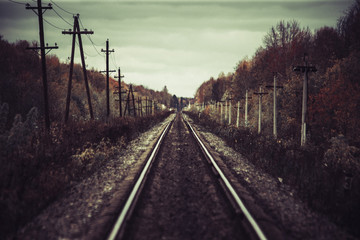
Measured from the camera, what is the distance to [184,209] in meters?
4.10

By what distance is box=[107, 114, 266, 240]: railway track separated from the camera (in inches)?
129

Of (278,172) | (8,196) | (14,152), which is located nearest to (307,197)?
(278,172)

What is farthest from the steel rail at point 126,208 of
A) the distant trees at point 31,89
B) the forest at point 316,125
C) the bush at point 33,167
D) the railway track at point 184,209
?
the distant trees at point 31,89

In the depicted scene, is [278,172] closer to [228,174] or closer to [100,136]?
[228,174]

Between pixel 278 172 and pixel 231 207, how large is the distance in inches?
138

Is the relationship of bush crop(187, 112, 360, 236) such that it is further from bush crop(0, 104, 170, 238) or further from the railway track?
bush crop(0, 104, 170, 238)

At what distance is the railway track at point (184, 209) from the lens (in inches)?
129

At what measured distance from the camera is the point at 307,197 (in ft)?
15.7

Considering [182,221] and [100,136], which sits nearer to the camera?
[182,221]

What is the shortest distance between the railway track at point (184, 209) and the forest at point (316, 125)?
192 centimetres

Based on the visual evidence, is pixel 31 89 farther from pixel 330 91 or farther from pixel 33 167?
pixel 330 91

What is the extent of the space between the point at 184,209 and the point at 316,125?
707 inches

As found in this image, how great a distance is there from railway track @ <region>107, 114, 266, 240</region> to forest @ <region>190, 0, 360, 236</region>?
1.92 meters

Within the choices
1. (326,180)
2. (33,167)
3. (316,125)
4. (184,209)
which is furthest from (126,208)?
(316,125)
